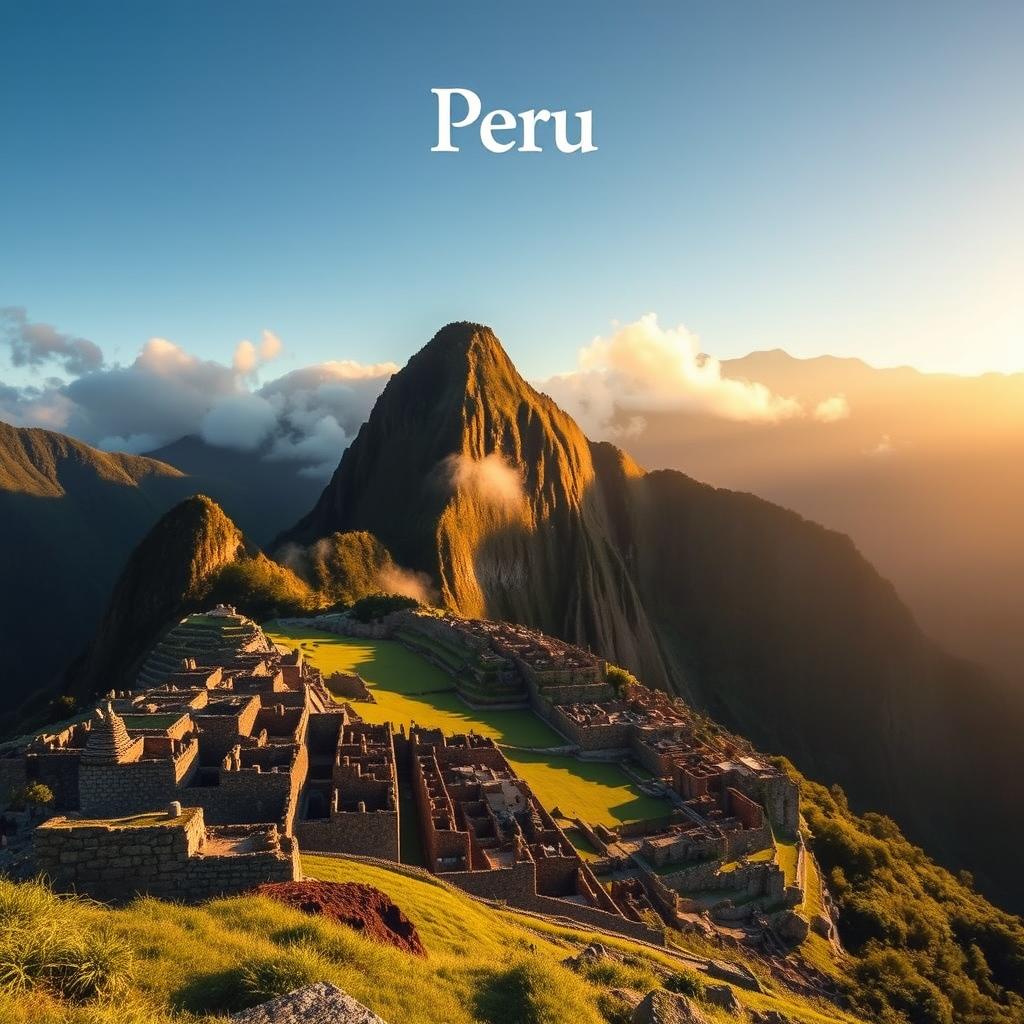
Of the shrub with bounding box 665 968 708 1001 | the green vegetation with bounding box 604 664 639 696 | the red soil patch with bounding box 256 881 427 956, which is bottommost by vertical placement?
the green vegetation with bounding box 604 664 639 696

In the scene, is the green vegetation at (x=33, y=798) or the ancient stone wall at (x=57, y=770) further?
the ancient stone wall at (x=57, y=770)

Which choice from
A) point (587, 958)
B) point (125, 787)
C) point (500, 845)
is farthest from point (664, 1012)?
point (125, 787)

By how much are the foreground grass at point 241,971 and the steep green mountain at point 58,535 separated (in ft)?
402

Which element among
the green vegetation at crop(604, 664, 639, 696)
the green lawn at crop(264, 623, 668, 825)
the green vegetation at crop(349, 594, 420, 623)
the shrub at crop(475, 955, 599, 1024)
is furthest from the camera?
the green vegetation at crop(349, 594, 420, 623)

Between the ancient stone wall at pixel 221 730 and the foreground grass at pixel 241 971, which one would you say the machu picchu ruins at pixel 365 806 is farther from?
the foreground grass at pixel 241 971

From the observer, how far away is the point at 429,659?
63.7 meters

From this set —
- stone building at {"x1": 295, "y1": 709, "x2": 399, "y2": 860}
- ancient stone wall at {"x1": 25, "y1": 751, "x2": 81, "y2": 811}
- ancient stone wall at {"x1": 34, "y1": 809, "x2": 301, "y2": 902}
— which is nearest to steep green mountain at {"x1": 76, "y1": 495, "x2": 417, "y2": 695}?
stone building at {"x1": 295, "y1": 709, "x2": 399, "y2": 860}

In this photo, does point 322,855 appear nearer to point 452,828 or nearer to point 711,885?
point 452,828

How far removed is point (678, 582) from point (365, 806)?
15819 cm

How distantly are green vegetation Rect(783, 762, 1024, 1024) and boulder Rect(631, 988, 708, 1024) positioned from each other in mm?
21023

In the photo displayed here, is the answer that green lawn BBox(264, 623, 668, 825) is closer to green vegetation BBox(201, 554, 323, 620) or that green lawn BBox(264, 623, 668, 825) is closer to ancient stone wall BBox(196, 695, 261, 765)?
ancient stone wall BBox(196, 695, 261, 765)

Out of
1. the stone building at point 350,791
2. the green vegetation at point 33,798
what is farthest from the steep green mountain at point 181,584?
the green vegetation at point 33,798

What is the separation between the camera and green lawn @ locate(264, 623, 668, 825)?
3566cm

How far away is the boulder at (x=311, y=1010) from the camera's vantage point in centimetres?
770
